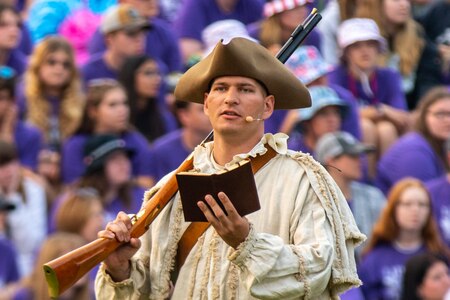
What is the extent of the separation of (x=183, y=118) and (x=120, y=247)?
5507 millimetres

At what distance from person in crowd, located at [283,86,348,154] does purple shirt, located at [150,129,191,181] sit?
31.6 inches

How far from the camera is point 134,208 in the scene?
11438 millimetres

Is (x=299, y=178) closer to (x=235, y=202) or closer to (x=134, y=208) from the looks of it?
(x=235, y=202)

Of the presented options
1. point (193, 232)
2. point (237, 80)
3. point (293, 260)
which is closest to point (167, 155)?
point (193, 232)

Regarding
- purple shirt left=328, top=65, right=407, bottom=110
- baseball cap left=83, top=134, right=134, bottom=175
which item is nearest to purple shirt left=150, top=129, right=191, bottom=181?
baseball cap left=83, top=134, right=134, bottom=175

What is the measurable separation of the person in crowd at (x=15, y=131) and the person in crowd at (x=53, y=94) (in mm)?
203

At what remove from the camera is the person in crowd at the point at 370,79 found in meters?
13.3

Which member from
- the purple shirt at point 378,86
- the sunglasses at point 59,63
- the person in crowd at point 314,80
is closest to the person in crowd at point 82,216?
the sunglasses at point 59,63

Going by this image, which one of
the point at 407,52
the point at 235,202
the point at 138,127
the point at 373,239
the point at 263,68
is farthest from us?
the point at 407,52

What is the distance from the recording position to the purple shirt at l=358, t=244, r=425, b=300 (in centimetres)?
1120

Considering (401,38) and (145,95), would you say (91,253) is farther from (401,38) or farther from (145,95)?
(401,38)

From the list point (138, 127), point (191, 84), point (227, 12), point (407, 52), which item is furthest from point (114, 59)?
point (191, 84)

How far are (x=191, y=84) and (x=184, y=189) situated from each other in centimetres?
66

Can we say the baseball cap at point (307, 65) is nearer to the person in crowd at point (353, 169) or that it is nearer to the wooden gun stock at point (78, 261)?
the person in crowd at point (353, 169)
